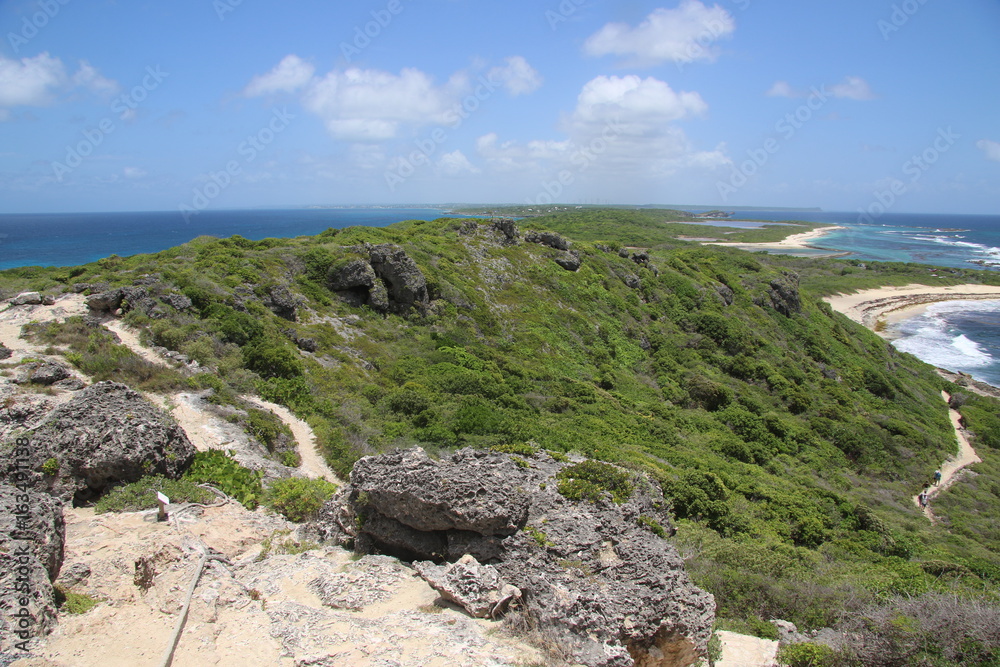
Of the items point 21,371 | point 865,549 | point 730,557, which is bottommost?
point 865,549

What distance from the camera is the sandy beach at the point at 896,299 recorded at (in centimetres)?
6794

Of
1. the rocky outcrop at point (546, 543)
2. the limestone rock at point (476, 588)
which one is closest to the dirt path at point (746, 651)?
the rocky outcrop at point (546, 543)

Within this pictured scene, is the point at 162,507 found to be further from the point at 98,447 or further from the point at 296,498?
the point at 296,498

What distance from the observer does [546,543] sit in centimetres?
823

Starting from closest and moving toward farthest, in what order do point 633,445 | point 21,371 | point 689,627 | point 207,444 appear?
point 689,627, point 207,444, point 21,371, point 633,445

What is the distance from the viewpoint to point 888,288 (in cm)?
8375

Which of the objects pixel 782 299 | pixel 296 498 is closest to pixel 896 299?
pixel 782 299

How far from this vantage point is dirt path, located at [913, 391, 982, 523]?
2180cm

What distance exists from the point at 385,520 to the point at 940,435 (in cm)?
3475

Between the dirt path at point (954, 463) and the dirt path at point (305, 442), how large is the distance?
24019 millimetres

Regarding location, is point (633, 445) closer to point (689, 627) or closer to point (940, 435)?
point (689, 627)

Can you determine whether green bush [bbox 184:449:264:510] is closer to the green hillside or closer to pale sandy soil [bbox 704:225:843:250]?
the green hillside

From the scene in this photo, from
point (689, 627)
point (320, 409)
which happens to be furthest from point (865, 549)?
point (320, 409)

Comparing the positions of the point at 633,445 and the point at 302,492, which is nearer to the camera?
the point at 302,492
